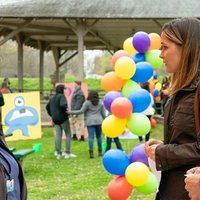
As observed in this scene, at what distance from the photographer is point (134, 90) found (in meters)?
6.33

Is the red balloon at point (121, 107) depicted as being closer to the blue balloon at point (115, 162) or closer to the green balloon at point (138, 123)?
the green balloon at point (138, 123)

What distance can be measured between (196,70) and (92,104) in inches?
348

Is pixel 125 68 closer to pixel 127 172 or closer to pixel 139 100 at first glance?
pixel 139 100

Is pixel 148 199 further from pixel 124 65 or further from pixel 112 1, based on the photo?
pixel 112 1

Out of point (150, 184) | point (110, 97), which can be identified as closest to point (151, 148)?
point (150, 184)

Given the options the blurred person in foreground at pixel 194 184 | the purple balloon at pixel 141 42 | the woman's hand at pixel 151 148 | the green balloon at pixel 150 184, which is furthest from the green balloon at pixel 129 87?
the blurred person in foreground at pixel 194 184

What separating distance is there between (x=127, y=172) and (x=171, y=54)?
10.7 feet

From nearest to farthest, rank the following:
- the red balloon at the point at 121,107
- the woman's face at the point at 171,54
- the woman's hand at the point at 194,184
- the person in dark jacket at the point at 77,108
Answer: the woman's hand at the point at 194,184
the woman's face at the point at 171,54
the red balloon at the point at 121,107
the person in dark jacket at the point at 77,108

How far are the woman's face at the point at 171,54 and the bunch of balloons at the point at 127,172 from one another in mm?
3125

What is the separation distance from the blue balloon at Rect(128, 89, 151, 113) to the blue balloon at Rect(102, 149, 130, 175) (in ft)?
2.33

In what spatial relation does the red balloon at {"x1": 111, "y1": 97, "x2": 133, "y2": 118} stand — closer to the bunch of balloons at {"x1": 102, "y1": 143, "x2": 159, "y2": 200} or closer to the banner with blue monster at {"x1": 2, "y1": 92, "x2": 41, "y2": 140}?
the bunch of balloons at {"x1": 102, "y1": 143, "x2": 159, "y2": 200}

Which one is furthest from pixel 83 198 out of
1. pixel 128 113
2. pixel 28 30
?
pixel 28 30

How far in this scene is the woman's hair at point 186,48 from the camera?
8.41 feet

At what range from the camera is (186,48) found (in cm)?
258
